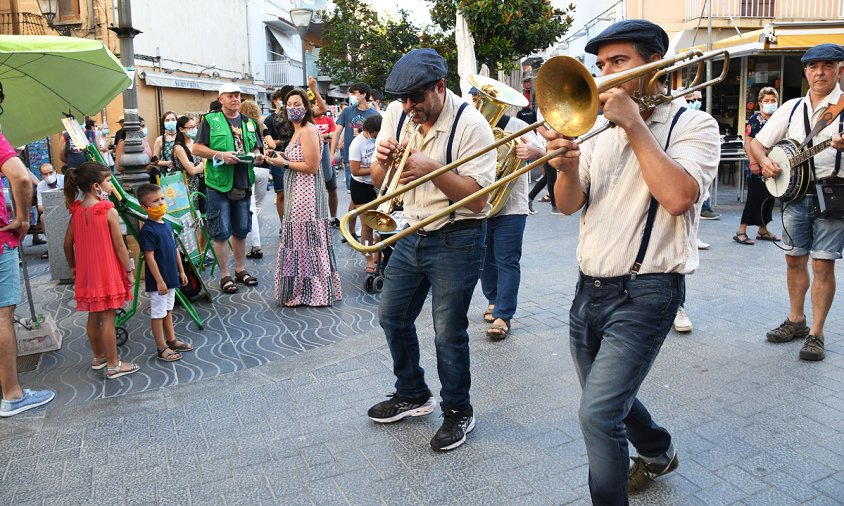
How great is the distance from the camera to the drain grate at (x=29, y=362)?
543 cm

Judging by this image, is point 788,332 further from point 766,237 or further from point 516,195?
point 766,237

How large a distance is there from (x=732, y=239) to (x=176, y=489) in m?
7.81

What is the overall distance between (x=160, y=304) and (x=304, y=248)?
179 cm

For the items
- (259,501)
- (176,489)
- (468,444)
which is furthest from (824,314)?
(176,489)

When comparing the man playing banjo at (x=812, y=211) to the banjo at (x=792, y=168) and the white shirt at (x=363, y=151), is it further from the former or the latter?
the white shirt at (x=363, y=151)

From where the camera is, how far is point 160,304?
5.39m

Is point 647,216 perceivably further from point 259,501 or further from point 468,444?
point 259,501

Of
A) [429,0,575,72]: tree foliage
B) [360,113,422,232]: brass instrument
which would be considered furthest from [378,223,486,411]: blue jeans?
[429,0,575,72]: tree foliage

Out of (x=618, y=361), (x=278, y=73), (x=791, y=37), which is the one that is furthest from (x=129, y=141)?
(x=278, y=73)

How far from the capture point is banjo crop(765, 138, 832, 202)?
16.2 ft

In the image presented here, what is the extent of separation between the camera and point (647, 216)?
2.64 metres

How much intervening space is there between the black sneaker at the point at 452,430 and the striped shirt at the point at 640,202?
1410 mm

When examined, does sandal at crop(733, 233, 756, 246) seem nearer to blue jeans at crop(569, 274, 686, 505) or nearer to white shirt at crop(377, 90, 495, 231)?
white shirt at crop(377, 90, 495, 231)

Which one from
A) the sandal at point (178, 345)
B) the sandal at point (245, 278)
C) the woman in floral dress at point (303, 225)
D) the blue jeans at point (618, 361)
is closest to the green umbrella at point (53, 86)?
the woman in floral dress at point (303, 225)
